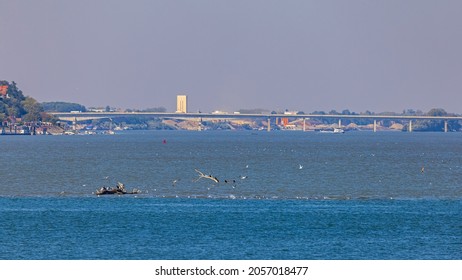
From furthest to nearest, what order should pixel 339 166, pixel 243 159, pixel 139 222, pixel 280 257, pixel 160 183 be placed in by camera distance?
pixel 243 159
pixel 339 166
pixel 160 183
pixel 139 222
pixel 280 257

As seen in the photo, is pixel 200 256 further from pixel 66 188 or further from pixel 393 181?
pixel 393 181

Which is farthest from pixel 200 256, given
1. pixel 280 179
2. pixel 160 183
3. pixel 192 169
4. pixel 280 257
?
pixel 192 169

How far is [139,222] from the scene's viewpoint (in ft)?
221

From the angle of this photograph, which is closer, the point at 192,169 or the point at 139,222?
the point at 139,222

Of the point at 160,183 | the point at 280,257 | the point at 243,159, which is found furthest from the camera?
the point at 243,159

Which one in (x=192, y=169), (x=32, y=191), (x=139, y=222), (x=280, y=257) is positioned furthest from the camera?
(x=192, y=169)

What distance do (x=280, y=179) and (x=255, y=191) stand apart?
1738 cm

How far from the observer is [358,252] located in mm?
56219

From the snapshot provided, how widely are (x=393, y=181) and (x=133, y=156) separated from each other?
67742 millimetres

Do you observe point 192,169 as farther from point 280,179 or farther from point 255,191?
point 255,191

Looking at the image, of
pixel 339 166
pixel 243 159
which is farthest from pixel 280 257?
pixel 243 159

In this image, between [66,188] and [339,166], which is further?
[339,166]

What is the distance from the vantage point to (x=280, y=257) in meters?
54.2

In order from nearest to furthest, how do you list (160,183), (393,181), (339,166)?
(160,183)
(393,181)
(339,166)
